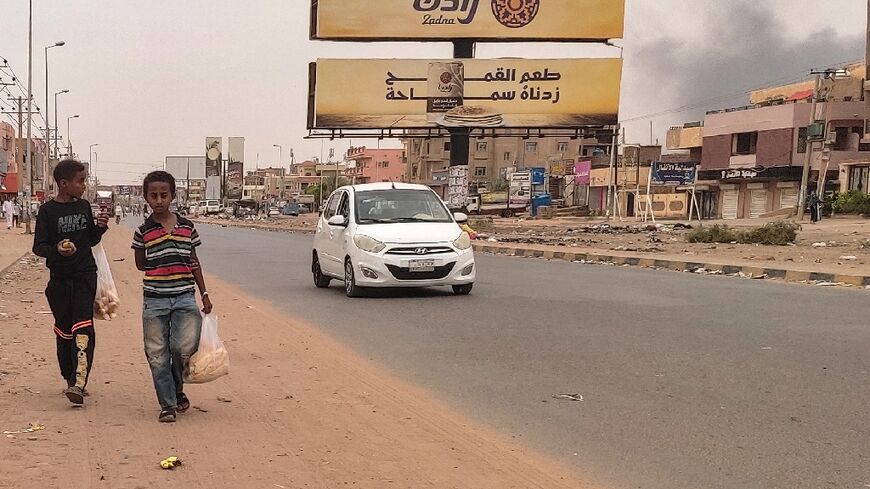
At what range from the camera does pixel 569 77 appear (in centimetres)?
4266

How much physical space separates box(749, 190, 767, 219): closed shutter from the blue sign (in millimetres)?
9142

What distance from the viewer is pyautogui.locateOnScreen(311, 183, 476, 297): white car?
13.0 metres

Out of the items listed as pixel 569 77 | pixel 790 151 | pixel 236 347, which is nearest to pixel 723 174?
pixel 790 151

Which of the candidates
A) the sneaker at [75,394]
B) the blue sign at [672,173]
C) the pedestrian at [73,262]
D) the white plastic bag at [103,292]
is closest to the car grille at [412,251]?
the white plastic bag at [103,292]

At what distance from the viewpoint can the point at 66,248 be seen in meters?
5.62

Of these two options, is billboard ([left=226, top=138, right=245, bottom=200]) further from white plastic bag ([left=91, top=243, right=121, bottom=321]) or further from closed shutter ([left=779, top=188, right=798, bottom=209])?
white plastic bag ([left=91, top=243, right=121, bottom=321])

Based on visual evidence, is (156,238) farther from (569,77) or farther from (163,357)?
(569,77)

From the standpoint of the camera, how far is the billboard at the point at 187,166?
121250 mm

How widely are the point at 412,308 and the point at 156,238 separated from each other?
22.0 feet

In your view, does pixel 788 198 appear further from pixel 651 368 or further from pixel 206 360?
pixel 206 360

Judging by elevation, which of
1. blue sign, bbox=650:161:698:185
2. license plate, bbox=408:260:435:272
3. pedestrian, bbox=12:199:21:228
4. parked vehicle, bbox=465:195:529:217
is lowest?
pedestrian, bbox=12:199:21:228

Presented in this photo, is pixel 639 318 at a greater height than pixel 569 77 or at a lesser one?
lesser

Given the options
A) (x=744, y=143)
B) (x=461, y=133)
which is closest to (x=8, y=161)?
(x=461, y=133)

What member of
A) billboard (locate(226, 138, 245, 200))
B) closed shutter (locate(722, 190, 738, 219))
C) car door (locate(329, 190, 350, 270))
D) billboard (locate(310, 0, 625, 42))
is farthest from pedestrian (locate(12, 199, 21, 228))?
billboard (locate(226, 138, 245, 200))
